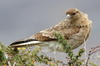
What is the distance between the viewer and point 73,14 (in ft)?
18.0

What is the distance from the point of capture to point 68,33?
5.02m

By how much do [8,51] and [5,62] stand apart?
55 cm

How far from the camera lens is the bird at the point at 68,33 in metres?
4.64

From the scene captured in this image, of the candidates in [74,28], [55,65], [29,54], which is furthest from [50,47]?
[55,65]

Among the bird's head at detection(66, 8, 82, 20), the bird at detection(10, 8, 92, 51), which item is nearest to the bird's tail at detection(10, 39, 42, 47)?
the bird at detection(10, 8, 92, 51)

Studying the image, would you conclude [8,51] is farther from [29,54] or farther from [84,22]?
[84,22]

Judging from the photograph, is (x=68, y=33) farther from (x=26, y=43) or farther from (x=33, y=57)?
(x=33, y=57)

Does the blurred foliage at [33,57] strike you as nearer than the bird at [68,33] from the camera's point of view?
Yes

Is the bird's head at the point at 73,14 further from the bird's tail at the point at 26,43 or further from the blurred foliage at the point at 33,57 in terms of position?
the blurred foliage at the point at 33,57

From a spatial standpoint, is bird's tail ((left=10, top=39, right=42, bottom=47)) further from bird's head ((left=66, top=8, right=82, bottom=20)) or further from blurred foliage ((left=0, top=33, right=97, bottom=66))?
bird's head ((left=66, top=8, right=82, bottom=20))

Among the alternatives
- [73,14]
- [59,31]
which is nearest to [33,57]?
[59,31]

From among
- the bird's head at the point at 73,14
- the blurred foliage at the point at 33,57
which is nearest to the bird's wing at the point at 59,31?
the bird's head at the point at 73,14

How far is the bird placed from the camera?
15.2 feet

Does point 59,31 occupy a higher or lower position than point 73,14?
lower
